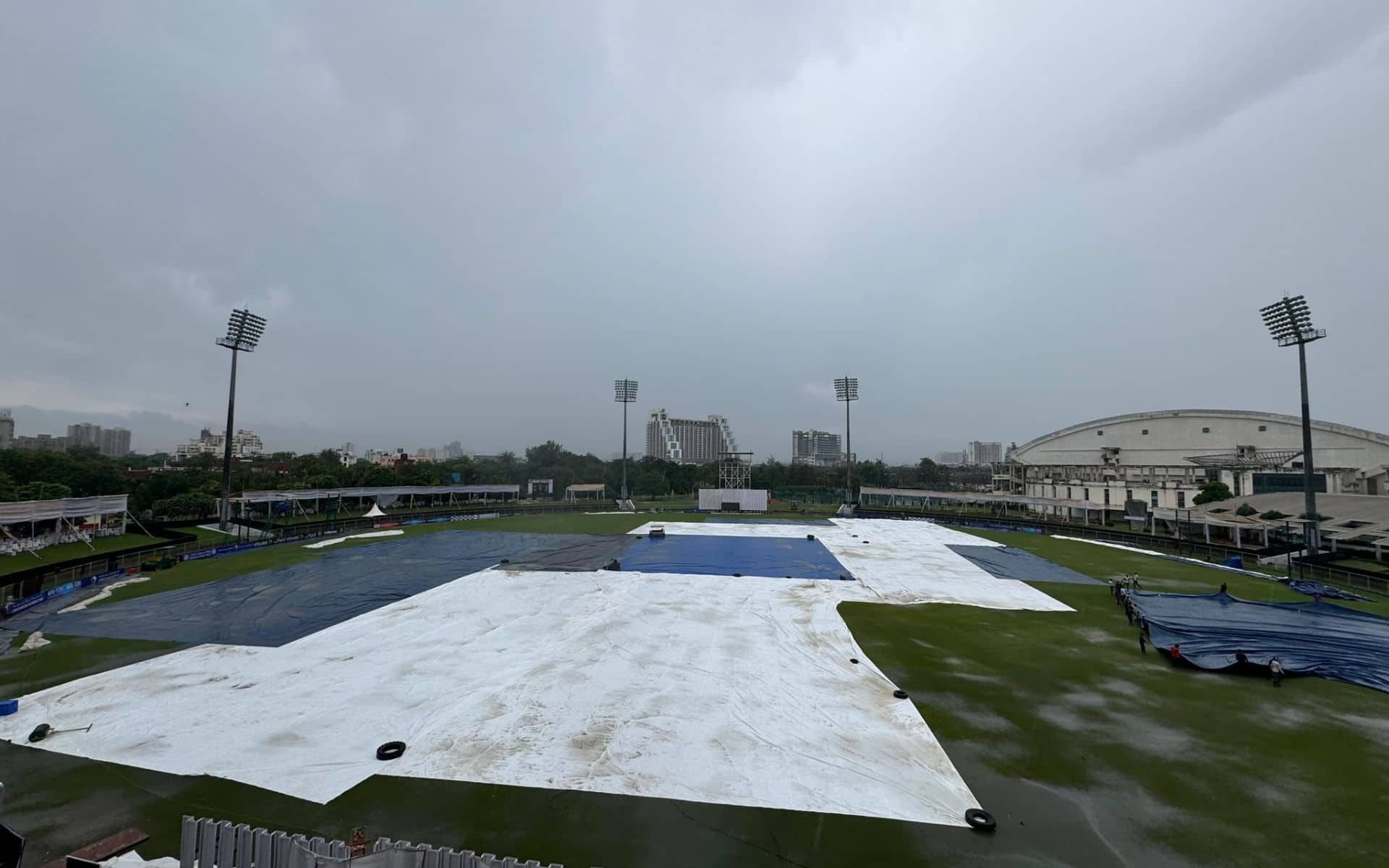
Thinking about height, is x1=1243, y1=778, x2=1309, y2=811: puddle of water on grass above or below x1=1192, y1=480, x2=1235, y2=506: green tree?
below

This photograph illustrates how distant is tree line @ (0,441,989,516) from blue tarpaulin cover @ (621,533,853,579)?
3418cm

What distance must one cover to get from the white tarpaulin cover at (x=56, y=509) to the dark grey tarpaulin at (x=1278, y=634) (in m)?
43.2

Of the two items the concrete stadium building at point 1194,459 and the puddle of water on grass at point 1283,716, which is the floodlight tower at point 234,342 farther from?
the concrete stadium building at point 1194,459

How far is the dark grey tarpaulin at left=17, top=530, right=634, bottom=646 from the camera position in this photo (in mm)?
14172

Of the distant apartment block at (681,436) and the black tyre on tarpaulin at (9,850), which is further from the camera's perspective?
the distant apartment block at (681,436)

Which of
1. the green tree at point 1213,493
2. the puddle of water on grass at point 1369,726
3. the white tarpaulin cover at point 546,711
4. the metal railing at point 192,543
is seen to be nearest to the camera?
the white tarpaulin cover at point 546,711

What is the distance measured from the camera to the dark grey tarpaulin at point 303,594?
46.5ft

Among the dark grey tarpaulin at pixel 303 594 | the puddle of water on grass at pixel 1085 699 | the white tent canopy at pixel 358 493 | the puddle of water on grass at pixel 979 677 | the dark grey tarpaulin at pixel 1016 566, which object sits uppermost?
the white tent canopy at pixel 358 493

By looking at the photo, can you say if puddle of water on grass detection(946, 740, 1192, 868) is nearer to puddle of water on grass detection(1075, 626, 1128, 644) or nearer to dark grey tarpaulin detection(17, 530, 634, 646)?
puddle of water on grass detection(1075, 626, 1128, 644)

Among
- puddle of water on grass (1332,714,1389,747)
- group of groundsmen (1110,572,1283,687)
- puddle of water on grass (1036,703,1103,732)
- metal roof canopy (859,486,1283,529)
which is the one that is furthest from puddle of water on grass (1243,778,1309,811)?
metal roof canopy (859,486,1283,529)

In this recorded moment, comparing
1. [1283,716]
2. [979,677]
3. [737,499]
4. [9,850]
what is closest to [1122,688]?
[1283,716]

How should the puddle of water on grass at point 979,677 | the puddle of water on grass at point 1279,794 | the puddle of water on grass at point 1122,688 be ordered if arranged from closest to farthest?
the puddle of water on grass at point 1279,794 < the puddle of water on grass at point 1122,688 < the puddle of water on grass at point 979,677

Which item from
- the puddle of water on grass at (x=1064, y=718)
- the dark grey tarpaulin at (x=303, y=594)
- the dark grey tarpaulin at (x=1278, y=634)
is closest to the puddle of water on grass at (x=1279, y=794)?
the puddle of water on grass at (x=1064, y=718)

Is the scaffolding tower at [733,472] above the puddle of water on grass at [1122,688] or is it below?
above
